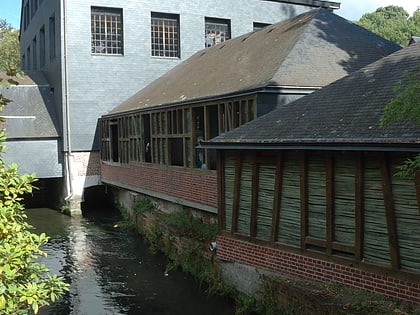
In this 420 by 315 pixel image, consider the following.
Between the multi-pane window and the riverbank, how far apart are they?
9.59 meters

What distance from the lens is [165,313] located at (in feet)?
31.1

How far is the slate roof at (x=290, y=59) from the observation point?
11.7 m

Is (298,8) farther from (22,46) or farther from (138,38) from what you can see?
(22,46)

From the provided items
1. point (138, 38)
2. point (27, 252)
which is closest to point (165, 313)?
point (27, 252)

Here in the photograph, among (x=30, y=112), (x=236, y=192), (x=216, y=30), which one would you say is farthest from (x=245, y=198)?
(x=216, y=30)

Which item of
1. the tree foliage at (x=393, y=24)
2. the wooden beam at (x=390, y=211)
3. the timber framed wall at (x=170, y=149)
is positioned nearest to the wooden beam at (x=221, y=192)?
the timber framed wall at (x=170, y=149)

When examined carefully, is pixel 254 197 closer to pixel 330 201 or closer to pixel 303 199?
pixel 303 199

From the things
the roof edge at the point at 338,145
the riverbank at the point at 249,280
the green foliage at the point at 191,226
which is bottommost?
the riverbank at the point at 249,280

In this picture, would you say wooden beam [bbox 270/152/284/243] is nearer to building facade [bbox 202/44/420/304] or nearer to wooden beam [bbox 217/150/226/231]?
building facade [bbox 202/44/420/304]

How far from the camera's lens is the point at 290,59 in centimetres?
1208

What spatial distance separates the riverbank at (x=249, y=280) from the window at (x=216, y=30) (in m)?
11.5

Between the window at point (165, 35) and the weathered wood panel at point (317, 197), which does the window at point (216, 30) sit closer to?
the window at point (165, 35)

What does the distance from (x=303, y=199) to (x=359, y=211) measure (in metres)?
1.12

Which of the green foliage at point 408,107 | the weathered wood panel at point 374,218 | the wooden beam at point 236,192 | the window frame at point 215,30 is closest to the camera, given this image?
the green foliage at point 408,107
